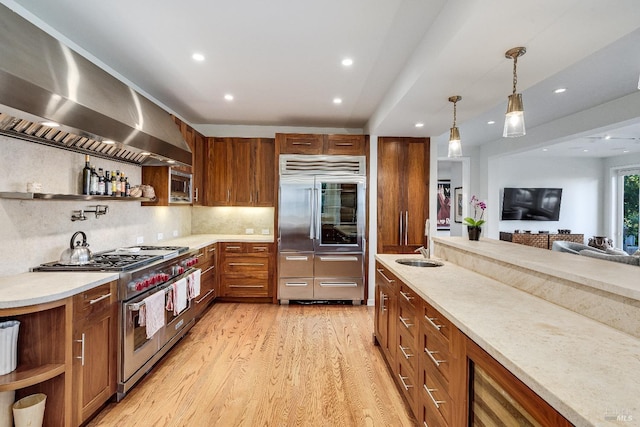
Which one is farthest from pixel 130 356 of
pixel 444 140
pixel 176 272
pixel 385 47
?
pixel 444 140

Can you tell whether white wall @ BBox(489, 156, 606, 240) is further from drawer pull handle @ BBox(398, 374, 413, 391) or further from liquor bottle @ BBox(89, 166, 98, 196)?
liquor bottle @ BBox(89, 166, 98, 196)

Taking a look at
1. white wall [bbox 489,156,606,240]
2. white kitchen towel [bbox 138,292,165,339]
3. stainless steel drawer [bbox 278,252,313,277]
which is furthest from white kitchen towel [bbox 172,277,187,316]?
white wall [bbox 489,156,606,240]

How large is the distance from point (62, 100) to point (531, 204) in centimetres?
897

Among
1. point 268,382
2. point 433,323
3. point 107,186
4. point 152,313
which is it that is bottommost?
point 268,382

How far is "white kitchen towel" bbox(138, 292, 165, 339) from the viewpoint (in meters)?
2.46

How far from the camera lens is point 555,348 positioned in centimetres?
115

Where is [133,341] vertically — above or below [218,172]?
below

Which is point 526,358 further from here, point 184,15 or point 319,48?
point 184,15

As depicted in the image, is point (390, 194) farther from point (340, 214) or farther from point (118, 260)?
point (118, 260)

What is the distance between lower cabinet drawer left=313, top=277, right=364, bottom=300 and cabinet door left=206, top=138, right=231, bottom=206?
1876 millimetres

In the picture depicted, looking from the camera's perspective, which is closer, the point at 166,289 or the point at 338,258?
the point at 166,289

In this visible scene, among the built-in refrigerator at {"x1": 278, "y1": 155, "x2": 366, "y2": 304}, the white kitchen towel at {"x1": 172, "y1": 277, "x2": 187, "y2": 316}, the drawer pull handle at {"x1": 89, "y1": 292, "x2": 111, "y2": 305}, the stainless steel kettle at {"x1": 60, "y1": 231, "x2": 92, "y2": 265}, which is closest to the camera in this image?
the drawer pull handle at {"x1": 89, "y1": 292, "x2": 111, "y2": 305}

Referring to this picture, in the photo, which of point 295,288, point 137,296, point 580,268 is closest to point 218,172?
point 295,288

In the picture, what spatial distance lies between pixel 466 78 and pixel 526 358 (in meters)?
2.10
